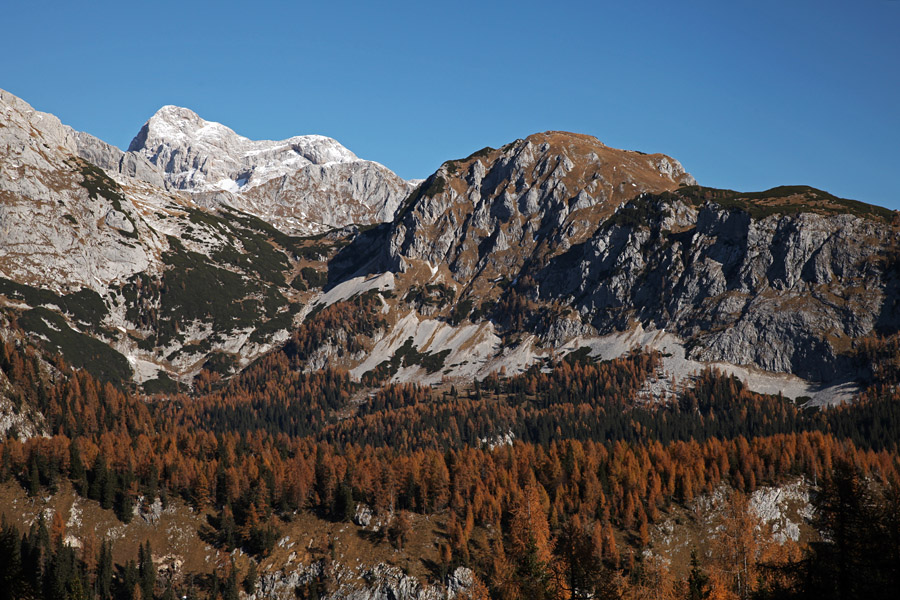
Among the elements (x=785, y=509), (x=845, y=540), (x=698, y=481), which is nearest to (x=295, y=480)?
(x=698, y=481)

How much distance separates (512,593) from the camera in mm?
68938

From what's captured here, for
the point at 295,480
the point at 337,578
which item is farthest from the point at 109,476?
the point at 337,578

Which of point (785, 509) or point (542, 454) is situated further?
point (542, 454)

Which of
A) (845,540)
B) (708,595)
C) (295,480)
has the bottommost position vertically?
(708,595)

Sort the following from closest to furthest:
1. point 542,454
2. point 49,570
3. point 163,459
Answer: point 49,570 → point 163,459 → point 542,454

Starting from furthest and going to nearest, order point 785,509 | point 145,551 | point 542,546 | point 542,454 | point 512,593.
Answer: point 542,454 → point 785,509 → point 145,551 → point 542,546 → point 512,593

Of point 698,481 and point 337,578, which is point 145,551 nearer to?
point 337,578

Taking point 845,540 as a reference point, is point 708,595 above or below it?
below

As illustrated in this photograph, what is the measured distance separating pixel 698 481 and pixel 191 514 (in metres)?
110

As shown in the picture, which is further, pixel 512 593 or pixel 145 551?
pixel 145 551

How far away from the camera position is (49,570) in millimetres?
136750

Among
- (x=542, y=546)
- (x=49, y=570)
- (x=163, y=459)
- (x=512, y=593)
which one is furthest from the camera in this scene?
(x=163, y=459)

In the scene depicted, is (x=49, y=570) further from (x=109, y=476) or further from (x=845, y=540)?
(x=845, y=540)

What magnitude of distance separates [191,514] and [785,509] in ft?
414
